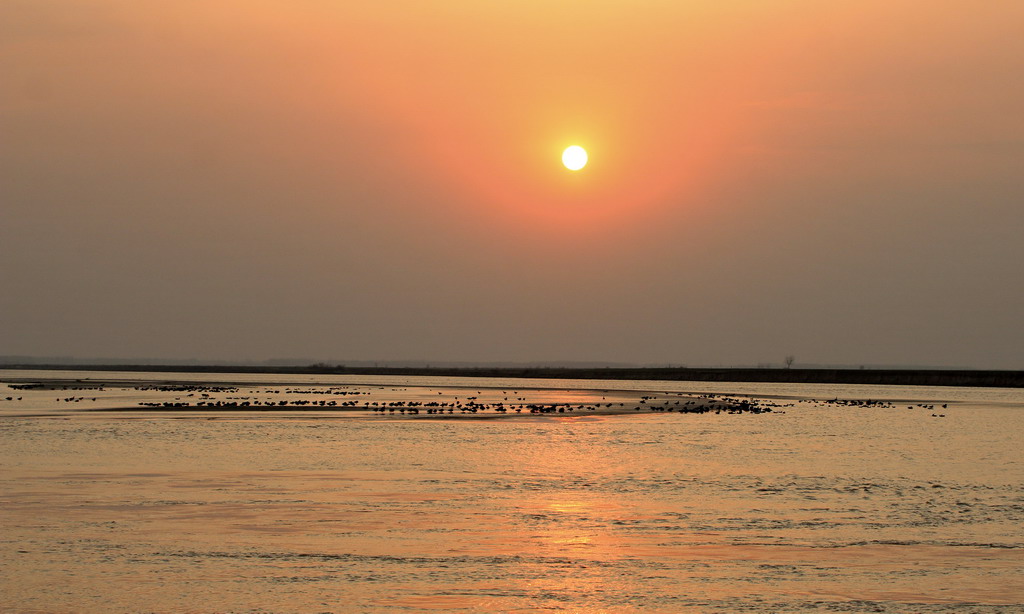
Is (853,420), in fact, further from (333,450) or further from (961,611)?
(961,611)

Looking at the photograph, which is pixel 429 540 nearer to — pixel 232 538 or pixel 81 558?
pixel 232 538

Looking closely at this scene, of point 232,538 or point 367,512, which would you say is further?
point 367,512

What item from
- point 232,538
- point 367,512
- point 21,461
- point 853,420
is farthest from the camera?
point 853,420

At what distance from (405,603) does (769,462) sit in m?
24.9

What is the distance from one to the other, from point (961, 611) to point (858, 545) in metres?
5.46

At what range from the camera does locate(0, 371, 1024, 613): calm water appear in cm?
1705

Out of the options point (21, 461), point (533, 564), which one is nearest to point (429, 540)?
point (533, 564)

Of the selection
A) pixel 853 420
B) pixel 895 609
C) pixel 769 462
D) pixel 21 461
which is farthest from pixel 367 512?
pixel 853 420

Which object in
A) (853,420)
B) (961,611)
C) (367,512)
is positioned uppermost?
(853,420)

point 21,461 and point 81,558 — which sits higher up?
point 21,461

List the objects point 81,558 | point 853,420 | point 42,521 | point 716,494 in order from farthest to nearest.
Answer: point 853,420, point 716,494, point 42,521, point 81,558

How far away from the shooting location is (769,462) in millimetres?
38969

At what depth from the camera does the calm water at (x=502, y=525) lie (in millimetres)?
17047

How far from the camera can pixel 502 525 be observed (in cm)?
2348
